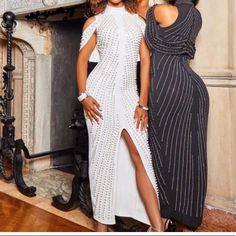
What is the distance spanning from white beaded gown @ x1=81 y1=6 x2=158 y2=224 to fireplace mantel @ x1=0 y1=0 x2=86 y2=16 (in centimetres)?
69

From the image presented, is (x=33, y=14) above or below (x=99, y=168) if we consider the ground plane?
above

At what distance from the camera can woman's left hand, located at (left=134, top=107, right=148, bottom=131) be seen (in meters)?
1.80

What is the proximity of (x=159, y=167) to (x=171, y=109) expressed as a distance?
0.33 meters

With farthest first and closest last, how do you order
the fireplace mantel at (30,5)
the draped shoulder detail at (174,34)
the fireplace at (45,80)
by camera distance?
the fireplace at (45,80)
the fireplace mantel at (30,5)
the draped shoulder detail at (174,34)

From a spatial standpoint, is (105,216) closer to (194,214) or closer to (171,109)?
(194,214)

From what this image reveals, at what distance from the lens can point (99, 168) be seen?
183 cm

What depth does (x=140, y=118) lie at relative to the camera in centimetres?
180

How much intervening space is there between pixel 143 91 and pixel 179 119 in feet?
0.82

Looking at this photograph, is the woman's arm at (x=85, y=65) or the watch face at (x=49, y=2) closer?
the woman's arm at (x=85, y=65)

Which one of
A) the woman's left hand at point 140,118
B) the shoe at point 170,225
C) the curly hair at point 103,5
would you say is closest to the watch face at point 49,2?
the curly hair at point 103,5

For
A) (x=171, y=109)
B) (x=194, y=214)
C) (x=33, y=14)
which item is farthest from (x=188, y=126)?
(x=33, y=14)

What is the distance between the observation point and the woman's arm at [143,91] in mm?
1797

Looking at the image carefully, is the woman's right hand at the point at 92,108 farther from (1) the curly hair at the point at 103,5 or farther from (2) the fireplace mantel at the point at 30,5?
(2) the fireplace mantel at the point at 30,5

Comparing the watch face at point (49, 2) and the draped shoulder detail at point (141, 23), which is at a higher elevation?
the watch face at point (49, 2)
